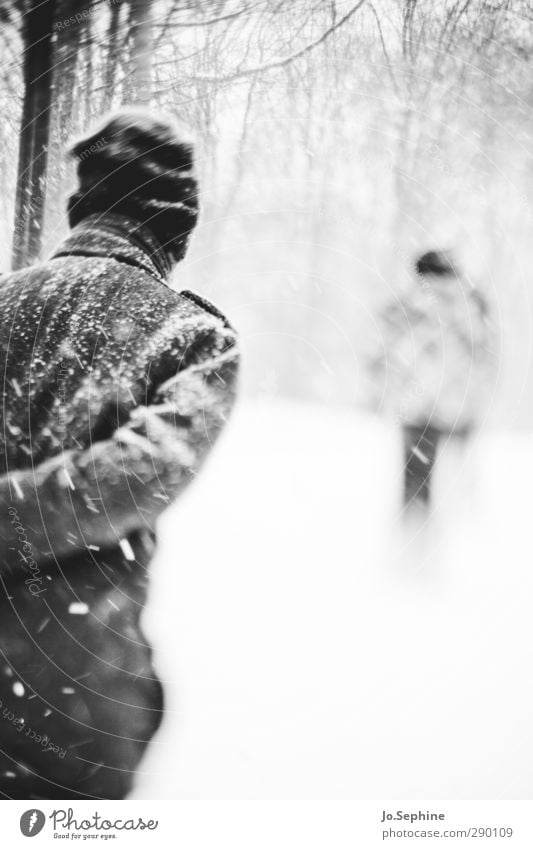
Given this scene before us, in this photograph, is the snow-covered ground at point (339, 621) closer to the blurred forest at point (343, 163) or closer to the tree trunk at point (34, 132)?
the blurred forest at point (343, 163)

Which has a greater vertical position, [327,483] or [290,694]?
[327,483]

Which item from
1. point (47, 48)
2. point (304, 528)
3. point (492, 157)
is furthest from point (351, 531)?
point (47, 48)

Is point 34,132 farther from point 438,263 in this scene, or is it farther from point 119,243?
point 438,263

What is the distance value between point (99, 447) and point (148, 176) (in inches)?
9.0

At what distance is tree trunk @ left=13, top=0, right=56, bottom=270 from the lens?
468 mm

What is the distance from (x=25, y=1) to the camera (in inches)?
18.7

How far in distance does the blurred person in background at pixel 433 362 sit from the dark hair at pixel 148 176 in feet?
0.63

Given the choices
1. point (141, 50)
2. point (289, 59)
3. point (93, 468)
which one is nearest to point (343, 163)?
point (289, 59)

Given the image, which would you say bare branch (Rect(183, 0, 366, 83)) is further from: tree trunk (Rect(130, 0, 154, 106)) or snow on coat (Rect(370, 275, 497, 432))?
snow on coat (Rect(370, 275, 497, 432))

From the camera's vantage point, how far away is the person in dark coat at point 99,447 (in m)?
0.43


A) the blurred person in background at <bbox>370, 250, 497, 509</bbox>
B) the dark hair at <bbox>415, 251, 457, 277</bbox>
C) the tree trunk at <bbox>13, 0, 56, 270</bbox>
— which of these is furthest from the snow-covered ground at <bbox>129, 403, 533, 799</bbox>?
the tree trunk at <bbox>13, 0, 56, 270</bbox>

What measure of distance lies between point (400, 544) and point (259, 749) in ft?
0.65

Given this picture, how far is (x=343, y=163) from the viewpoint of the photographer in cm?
43

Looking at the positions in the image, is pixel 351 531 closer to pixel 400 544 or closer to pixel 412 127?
pixel 400 544
